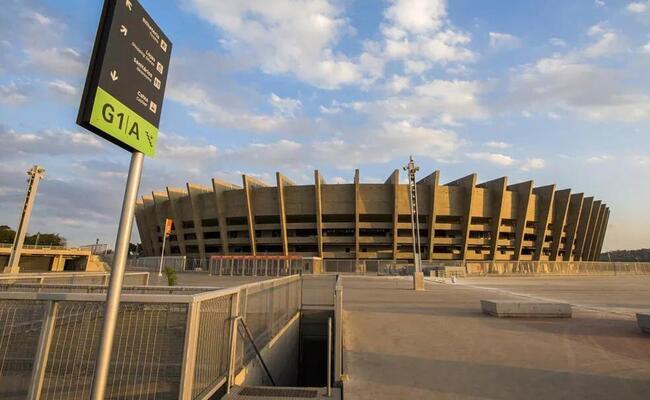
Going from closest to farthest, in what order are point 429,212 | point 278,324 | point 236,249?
1. point 278,324
2. point 429,212
3. point 236,249

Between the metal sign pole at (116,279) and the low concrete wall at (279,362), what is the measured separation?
3439 millimetres

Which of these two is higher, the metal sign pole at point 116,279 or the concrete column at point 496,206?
the concrete column at point 496,206

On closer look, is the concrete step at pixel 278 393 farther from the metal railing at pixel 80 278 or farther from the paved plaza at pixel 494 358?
the metal railing at pixel 80 278

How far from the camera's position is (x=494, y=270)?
4631cm

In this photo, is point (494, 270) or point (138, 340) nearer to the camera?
point (138, 340)

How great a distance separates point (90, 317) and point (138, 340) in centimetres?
61

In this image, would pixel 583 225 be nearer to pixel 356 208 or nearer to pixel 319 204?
pixel 356 208

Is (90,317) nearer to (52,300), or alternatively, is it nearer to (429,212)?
(52,300)

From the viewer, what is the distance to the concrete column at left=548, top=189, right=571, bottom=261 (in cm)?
6266

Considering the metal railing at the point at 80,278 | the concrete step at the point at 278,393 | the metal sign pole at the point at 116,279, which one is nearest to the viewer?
the metal sign pole at the point at 116,279

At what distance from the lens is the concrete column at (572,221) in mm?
65000

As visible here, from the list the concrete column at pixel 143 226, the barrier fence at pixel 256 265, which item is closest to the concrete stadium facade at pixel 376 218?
the barrier fence at pixel 256 265

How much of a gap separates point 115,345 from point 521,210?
64876 millimetres

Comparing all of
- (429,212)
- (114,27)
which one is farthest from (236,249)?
(114,27)
